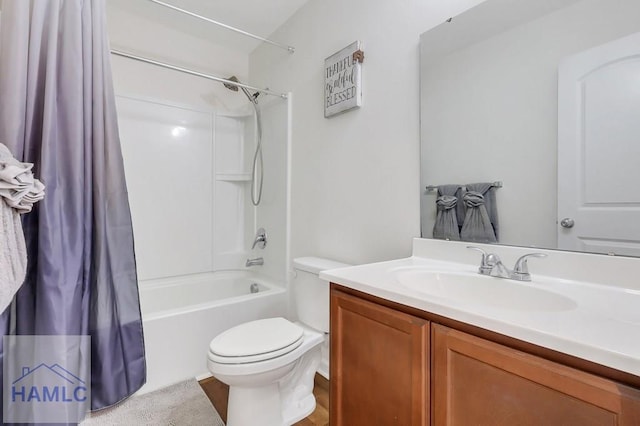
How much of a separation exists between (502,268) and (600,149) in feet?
1.54

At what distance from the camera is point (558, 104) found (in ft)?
3.27

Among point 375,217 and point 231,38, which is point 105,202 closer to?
point 375,217

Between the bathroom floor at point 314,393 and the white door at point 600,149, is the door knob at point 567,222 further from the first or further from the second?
the bathroom floor at point 314,393

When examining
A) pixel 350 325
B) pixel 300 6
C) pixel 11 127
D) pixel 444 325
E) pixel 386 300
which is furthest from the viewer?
pixel 300 6

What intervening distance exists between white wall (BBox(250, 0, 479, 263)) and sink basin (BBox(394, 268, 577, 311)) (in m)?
0.33

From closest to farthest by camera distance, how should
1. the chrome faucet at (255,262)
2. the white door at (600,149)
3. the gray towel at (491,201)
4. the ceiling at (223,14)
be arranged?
1. the white door at (600,149)
2. the gray towel at (491,201)
3. the ceiling at (223,14)
4. the chrome faucet at (255,262)

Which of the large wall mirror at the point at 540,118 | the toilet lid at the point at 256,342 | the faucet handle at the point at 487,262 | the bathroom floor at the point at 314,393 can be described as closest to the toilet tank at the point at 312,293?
the toilet lid at the point at 256,342

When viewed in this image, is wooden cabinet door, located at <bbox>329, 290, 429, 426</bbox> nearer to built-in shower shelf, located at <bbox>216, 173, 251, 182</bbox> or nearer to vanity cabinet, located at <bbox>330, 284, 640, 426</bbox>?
vanity cabinet, located at <bbox>330, 284, 640, 426</bbox>

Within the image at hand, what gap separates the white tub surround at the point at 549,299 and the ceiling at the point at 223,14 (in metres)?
1.94

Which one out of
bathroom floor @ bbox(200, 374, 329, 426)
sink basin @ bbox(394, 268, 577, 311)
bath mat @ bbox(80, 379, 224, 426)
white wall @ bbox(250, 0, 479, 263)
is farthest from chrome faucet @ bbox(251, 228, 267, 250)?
sink basin @ bbox(394, 268, 577, 311)

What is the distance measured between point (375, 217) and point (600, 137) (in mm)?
931

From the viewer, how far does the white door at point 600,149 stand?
0.86m

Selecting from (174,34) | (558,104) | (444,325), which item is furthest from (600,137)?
(174,34)

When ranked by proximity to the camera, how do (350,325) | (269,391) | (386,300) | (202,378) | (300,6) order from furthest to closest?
(300,6), (202,378), (269,391), (350,325), (386,300)
